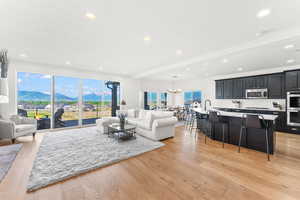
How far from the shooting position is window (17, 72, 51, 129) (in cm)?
490

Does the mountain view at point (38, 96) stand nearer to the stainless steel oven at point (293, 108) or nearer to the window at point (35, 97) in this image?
the window at point (35, 97)

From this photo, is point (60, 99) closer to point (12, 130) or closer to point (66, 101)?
point (66, 101)

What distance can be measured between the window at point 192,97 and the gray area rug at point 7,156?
8.63m

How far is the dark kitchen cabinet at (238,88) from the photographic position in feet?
19.9

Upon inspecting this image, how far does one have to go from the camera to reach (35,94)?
5.19 meters

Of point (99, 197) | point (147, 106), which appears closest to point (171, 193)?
point (99, 197)

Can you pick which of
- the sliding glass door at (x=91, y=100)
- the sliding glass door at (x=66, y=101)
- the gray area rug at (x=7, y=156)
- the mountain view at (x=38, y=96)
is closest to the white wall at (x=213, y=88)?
the sliding glass door at (x=91, y=100)

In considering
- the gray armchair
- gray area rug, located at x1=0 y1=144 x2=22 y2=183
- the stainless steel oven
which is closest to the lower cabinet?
the stainless steel oven

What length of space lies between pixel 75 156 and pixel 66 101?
4047mm

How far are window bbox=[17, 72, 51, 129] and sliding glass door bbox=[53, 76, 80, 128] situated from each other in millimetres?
283

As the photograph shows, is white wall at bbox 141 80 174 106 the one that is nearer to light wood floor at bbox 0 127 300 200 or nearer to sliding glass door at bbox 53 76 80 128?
sliding glass door at bbox 53 76 80 128

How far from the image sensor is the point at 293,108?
4.49 meters

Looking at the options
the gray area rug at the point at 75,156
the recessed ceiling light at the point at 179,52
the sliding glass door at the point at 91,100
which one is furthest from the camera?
the sliding glass door at the point at 91,100

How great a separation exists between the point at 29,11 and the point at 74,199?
3.04 meters
